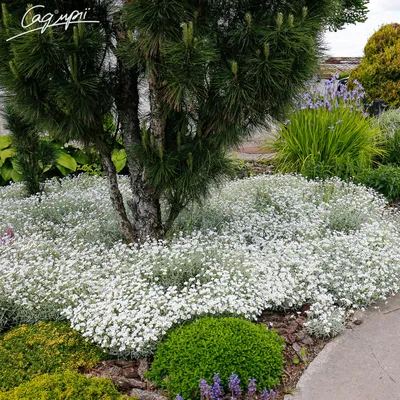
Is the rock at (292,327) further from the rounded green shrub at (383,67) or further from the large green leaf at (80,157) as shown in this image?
Answer: the rounded green shrub at (383,67)

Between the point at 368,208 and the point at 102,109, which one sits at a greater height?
the point at 102,109

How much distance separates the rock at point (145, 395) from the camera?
2498 millimetres

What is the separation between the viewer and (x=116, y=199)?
13.6 feet

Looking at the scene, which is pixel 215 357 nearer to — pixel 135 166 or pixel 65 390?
pixel 65 390

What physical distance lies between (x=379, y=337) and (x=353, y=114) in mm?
4283

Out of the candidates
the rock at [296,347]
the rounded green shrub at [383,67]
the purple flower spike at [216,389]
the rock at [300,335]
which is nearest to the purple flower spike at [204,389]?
the purple flower spike at [216,389]

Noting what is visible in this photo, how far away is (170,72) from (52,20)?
0.99m

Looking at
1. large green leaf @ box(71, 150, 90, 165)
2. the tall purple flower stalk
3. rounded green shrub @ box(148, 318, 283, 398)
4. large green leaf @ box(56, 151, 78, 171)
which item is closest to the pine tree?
the tall purple flower stalk

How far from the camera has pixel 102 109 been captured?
375 centimetres

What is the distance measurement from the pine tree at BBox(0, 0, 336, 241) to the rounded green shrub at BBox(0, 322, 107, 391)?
4.24 feet

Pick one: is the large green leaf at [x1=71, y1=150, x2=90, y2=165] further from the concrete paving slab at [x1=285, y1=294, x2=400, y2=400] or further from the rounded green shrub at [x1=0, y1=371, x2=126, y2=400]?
the rounded green shrub at [x1=0, y1=371, x2=126, y2=400]

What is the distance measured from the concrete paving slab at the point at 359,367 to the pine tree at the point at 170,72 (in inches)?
61.3

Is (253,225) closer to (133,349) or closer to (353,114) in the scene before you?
(133,349)

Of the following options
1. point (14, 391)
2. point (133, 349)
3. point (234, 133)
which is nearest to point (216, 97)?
point (234, 133)
